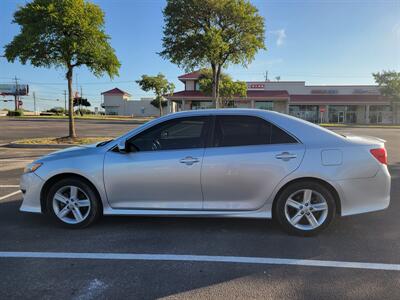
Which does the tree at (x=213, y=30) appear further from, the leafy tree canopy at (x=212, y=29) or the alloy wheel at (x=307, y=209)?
the alloy wheel at (x=307, y=209)

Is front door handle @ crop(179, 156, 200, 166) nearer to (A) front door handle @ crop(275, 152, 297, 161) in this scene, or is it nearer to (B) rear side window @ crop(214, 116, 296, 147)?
(B) rear side window @ crop(214, 116, 296, 147)

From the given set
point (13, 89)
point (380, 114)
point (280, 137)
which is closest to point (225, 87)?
point (380, 114)

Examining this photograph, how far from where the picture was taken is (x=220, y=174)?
4402mm

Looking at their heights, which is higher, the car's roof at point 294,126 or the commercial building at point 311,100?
the commercial building at point 311,100

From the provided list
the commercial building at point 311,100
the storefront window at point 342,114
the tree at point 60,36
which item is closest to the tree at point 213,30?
the tree at point 60,36

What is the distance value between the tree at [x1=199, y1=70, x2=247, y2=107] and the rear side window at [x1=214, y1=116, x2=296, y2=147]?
126 feet

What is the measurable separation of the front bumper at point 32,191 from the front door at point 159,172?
95cm

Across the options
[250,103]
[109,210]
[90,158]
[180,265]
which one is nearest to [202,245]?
[180,265]

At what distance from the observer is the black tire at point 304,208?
4.37 metres

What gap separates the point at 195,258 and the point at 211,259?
0.18 meters

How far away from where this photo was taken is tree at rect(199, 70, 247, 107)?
142ft

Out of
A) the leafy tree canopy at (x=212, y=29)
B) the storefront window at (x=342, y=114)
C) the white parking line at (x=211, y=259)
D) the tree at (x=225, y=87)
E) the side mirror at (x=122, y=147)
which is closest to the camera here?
the white parking line at (x=211, y=259)

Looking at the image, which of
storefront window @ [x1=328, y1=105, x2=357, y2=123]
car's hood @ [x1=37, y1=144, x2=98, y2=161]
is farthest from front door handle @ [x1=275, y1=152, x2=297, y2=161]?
storefront window @ [x1=328, y1=105, x2=357, y2=123]

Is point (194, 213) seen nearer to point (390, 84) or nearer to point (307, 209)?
point (307, 209)
